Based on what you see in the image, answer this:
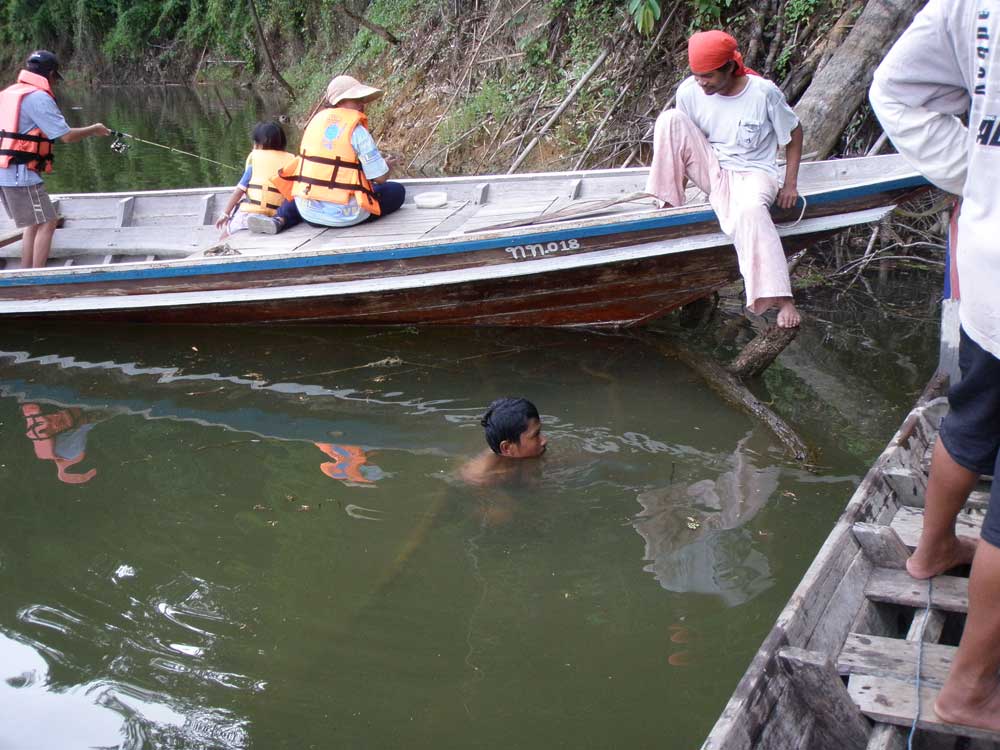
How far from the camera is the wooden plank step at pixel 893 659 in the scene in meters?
2.19

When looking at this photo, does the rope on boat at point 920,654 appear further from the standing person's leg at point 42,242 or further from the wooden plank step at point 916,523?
the standing person's leg at point 42,242

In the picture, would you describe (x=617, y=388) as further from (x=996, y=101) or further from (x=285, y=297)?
(x=996, y=101)

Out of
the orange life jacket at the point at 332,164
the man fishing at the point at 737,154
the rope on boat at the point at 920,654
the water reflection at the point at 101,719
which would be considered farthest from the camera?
the orange life jacket at the point at 332,164

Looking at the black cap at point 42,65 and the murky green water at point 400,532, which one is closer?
the murky green water at point 400,532

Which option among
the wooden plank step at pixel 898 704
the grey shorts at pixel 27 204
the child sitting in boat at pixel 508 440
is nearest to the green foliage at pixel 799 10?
the child sitting in boat at pixel 508 440

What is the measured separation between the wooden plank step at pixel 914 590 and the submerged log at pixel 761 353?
100 inches

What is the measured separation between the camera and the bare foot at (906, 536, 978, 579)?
2.48m

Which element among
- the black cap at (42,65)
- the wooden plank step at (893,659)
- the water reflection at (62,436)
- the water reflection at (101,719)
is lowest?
the water reflection at (62,436)

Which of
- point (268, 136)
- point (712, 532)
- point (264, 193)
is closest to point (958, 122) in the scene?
point (712, 532)

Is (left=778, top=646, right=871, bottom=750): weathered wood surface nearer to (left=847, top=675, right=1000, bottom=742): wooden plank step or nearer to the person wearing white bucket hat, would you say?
(left=847, top=675, right=1000, bottom=742): wooden plank step

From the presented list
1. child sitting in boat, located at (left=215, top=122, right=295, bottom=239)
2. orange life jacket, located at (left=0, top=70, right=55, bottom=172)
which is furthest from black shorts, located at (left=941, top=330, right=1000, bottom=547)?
orange life jacket, located at (left=0, top=70, right=55, bottom=172)

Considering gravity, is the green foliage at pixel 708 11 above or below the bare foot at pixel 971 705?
above

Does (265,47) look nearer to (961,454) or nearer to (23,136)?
(23,136)

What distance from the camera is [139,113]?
22719 millimetres
